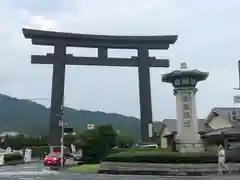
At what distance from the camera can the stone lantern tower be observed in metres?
35.1

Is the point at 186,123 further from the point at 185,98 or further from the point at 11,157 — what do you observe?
the point at 11,157

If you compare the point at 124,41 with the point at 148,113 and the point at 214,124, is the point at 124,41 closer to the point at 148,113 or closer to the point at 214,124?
the point at 148,113

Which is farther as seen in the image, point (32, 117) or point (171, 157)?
point (32, 117)

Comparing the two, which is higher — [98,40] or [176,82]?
[98,40]

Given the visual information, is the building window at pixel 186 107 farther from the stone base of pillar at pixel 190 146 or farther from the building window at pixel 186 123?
the stone base of pillar at pixel 190 146

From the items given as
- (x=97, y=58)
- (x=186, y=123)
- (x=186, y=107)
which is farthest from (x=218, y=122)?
(x=186, y=123)

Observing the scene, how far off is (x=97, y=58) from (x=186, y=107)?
2495 cm

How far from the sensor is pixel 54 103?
188 feet

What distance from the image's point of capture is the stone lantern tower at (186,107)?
3509 centimetres

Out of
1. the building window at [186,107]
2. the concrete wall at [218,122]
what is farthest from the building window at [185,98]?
the concrete wall at [218,122]

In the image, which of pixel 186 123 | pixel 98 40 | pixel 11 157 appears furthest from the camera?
pixel 11 157

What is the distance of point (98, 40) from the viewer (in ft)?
192

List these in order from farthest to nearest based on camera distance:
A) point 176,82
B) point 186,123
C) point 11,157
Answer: point 11,157, point 176,82, point 186,123

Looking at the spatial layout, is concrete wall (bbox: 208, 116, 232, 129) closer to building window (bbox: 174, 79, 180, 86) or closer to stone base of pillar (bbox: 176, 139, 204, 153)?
building window (bbox: 174, 79, 180, 86)
